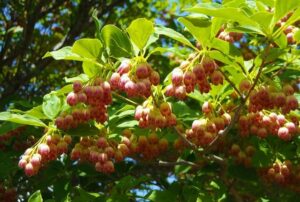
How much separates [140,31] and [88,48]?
285 mm

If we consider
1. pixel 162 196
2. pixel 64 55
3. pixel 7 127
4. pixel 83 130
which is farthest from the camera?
pixel 162 196

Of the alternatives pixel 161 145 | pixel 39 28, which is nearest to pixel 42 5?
pixel 39 28

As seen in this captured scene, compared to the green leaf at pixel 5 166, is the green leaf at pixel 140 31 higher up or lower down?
higher up

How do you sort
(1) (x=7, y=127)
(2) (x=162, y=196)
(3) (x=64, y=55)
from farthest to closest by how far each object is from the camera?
(2) (x=162, y=196), (1) (x=7, y=127), (3) (x=64, y=55)

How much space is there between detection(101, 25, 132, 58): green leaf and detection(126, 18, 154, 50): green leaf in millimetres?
68

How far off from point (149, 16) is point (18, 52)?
217cm

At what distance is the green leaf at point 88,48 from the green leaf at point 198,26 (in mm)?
452

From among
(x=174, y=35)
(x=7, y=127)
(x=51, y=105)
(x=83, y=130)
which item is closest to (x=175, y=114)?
(x=83, y=130)

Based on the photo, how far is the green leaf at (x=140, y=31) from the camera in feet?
8.07

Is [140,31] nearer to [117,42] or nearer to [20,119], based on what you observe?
[117,42]

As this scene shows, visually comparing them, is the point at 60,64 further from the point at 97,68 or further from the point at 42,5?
the point at 97,68

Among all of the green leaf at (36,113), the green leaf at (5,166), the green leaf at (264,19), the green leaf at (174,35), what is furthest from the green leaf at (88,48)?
the green leaf at (5,166)

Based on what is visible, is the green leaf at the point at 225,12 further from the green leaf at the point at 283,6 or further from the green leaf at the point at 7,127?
the green leaf at the point at 7,127

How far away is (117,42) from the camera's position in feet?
8.45
